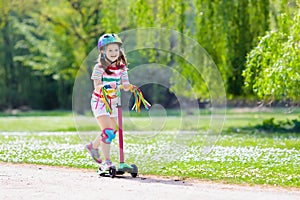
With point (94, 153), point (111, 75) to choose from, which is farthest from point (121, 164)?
point (111, 75)

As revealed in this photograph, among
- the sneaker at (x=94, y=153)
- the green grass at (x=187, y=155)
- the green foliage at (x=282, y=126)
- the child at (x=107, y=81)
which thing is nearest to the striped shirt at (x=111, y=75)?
the child at (x=107, y=81)

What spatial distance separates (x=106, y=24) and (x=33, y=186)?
48.7ft

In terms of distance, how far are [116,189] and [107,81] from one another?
2.00 meters

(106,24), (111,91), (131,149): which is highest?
(106,24)

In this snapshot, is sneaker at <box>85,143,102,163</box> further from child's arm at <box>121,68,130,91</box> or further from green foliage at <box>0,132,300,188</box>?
child's arm at <box>121,68,130,91</box>

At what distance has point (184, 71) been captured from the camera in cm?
2092

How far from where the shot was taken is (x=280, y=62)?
14594 millimetres

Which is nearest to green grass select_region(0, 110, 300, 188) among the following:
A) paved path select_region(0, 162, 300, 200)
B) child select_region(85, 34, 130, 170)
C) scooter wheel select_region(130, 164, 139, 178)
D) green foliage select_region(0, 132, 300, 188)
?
green foliage select_region(0, 132, 300, 188)

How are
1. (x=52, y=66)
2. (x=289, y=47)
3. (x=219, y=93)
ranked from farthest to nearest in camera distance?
(x=52, y=66), (x=219, y=93), (x=289, y=47)

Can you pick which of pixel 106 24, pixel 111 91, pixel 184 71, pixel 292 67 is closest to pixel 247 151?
pixel 292 67

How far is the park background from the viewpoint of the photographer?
11367 millimetres

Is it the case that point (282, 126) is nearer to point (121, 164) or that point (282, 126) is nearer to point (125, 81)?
point (125, 81)

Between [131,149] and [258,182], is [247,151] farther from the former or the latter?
[258,182]

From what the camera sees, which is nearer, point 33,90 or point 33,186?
point 33,186
